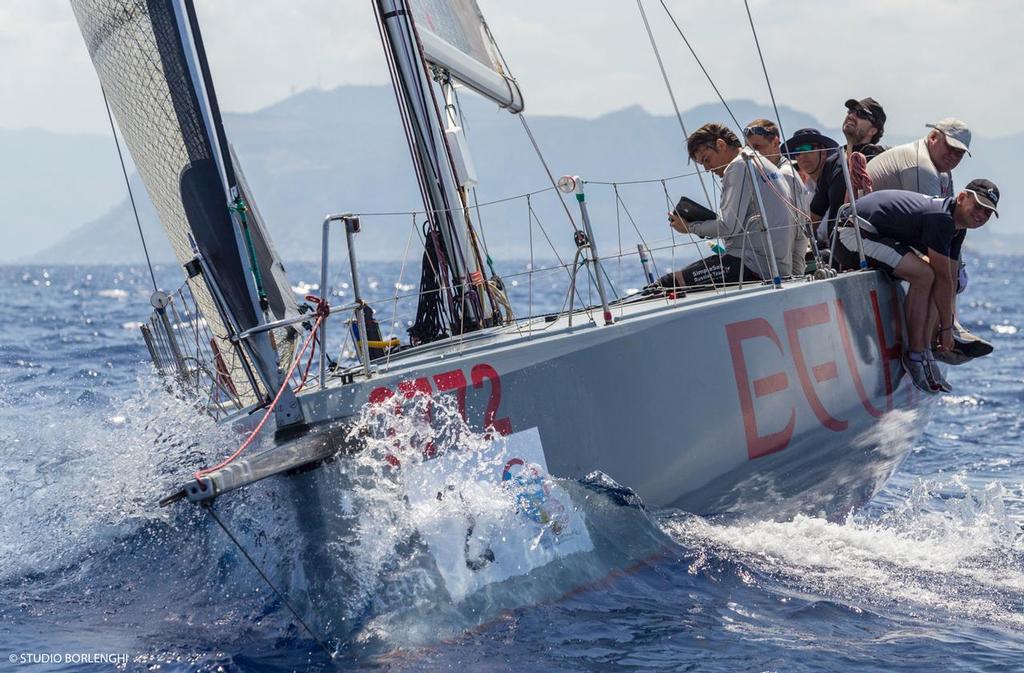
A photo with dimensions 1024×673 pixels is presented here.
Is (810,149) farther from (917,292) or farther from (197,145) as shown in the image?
(197,145)

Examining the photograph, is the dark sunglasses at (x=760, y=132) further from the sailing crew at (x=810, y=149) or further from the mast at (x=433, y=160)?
the mast at (x=433, y=160)

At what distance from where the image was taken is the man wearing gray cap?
17.5 feet

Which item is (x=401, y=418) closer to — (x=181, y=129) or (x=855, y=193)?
(x=181, y=129)

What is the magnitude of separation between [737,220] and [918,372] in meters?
1.28

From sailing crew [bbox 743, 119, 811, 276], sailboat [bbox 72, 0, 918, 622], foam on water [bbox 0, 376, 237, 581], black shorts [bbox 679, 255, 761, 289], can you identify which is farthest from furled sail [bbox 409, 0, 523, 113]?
foam on water [bbox 0, 376, 237, 581]

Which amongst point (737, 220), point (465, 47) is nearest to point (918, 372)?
point (737, 220)

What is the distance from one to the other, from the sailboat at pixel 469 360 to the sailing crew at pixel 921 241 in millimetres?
115

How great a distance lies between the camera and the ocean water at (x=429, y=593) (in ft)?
10.4

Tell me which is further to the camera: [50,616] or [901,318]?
[901,318]

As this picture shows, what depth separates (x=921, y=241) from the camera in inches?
199

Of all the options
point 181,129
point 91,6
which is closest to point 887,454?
point 181,129

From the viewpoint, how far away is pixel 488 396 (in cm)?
348

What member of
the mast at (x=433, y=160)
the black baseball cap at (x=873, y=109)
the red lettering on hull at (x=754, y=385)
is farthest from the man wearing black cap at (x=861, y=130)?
the mast at (x=433, y=160)

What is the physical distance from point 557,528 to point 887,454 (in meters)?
2.63
